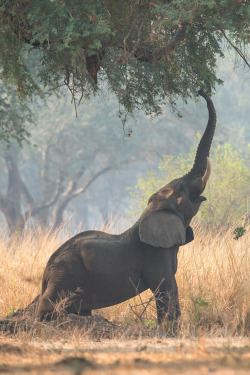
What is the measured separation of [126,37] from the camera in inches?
279

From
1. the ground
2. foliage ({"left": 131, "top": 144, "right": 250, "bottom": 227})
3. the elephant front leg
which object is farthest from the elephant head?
foliage ({"left": 131, "top": 144, "right": 250, "bottom": 227})

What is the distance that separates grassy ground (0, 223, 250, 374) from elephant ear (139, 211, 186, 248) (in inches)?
29.2

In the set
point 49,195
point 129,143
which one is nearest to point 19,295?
point 49,195

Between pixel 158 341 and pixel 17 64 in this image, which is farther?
pixel 17 64

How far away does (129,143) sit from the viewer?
41000mm

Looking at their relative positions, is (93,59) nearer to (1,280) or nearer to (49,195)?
(1,280)

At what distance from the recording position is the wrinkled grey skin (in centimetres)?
745

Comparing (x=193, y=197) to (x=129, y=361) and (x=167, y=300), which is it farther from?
(x=129, y=361)

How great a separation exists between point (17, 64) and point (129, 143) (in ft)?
109

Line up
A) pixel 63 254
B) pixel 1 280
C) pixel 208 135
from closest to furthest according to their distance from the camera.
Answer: pixel 63 254
pixel 208 135
pixel 1 280

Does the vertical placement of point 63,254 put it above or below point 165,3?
below

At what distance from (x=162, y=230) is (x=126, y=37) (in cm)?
220

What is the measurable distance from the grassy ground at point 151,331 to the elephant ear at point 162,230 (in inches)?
29.2

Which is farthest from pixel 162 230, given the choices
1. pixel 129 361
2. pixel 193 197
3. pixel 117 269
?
pixel 129 361
